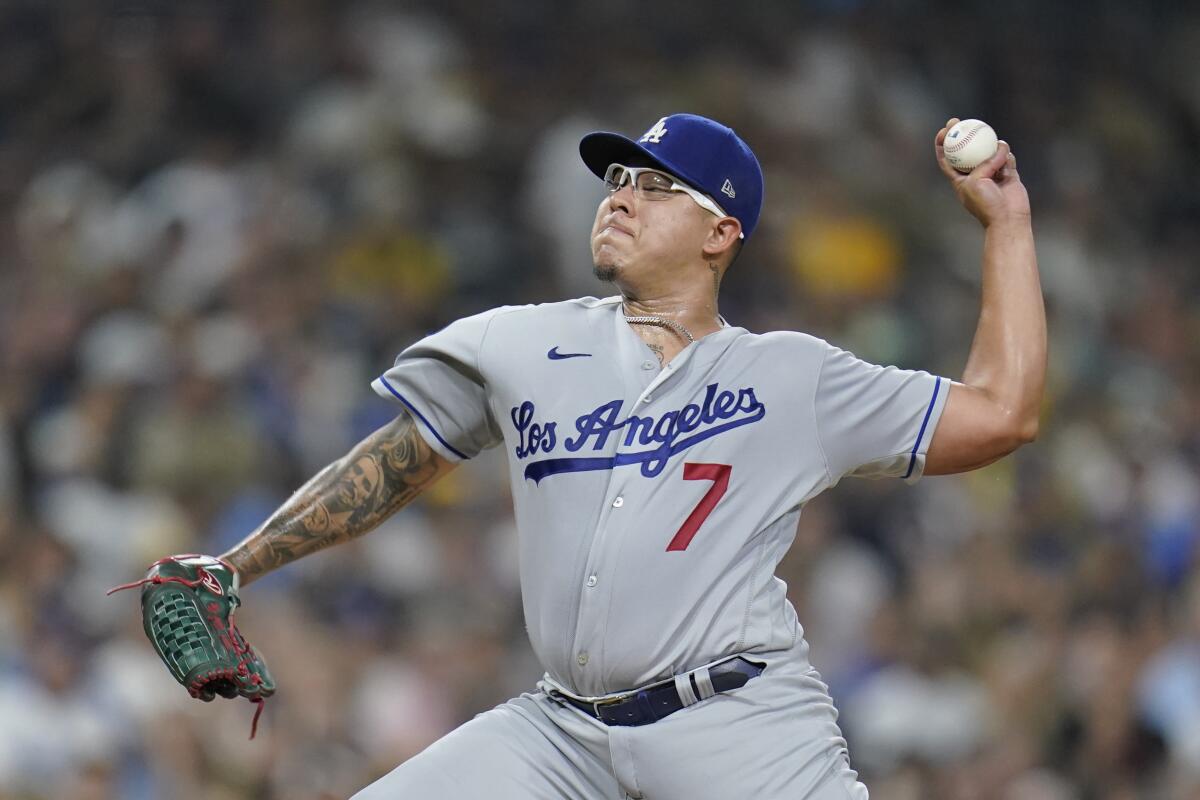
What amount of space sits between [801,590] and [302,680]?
7.20 feet

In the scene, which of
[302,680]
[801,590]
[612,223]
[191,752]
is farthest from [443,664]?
[612,223]

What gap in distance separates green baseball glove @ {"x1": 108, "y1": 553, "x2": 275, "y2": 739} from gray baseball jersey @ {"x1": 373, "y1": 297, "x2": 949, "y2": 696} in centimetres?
54

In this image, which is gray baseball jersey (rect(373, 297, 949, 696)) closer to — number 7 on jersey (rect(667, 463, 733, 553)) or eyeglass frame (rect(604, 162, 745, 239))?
number 7 on jersey (rect(667, 463, 733, 553))

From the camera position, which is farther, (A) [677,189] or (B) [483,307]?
(B) [483,307]

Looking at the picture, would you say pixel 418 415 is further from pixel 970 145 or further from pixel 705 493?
pixel 970 145

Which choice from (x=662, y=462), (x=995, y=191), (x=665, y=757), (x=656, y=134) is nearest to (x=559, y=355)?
(x=662, y=462)

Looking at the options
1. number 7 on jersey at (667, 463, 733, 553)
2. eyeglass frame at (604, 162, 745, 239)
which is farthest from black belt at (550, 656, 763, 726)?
eyeglass frame at (604, 162, 745, 239)

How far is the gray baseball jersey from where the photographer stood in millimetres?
3205

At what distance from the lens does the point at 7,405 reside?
730cm

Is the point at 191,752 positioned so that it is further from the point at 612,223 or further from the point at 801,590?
the point at 612,223

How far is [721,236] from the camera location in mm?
3697

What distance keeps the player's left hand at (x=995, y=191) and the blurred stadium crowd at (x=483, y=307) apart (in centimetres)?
342

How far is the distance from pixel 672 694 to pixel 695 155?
1.18 metres

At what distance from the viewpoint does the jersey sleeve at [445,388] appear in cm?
352
